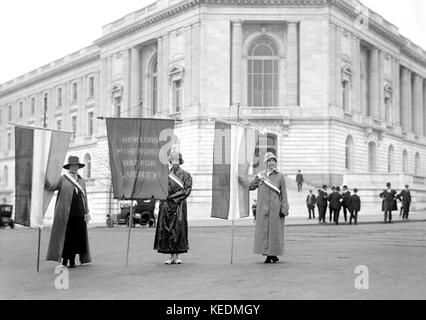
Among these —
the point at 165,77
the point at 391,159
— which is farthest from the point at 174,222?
the point at 391,159

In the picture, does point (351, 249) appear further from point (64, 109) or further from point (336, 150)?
point (64, 109)

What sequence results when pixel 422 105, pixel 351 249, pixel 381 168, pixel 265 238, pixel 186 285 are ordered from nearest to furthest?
pixel 186 285, pixel 265 238, pixel 351 249, pixel 381 168, pixel 422 105

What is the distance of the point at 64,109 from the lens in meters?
71.7

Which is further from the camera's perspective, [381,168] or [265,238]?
[381,168]

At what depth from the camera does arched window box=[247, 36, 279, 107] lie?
48.3 meters

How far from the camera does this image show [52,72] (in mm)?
73312

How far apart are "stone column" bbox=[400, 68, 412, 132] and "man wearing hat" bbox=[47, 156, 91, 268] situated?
5455cm

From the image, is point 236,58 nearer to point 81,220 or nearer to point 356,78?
point 356,78

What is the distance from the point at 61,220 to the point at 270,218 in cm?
341

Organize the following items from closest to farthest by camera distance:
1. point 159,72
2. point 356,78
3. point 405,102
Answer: point 356,78 < point 159,72 < point 405,102

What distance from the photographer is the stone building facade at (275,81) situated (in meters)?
46.6

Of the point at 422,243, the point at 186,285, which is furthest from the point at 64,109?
the point at 186,285
